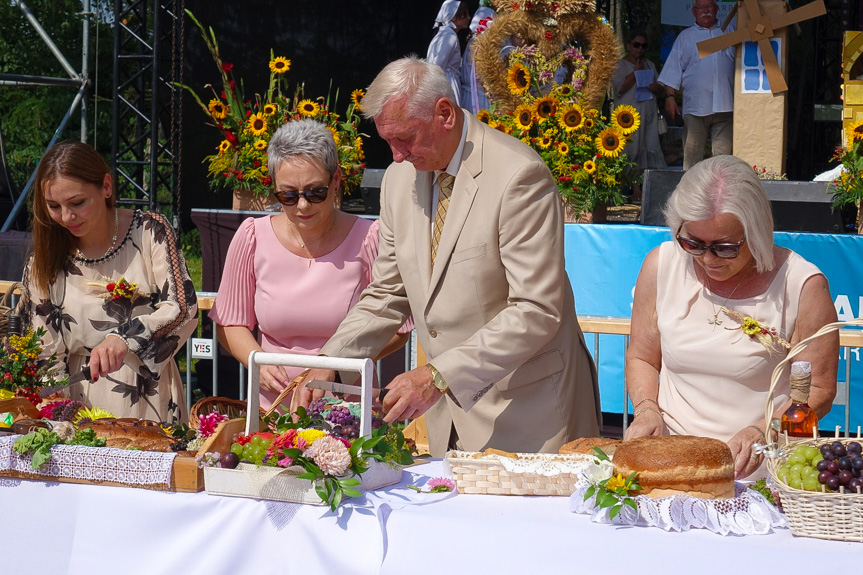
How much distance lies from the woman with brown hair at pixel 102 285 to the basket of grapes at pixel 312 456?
0.82m

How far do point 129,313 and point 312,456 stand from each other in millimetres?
1203

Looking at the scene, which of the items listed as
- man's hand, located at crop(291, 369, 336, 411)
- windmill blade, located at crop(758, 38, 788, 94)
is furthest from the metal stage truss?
man's hand, located at crop(291, 369, 336, 411)

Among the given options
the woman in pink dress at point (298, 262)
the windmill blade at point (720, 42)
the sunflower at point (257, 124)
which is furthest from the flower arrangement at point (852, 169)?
the woman in pink dress at point (298, 262)

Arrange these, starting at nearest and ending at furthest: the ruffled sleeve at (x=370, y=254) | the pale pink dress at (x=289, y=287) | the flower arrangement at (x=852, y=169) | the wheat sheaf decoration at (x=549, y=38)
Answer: the pale pink dress at (x=289, y=287), the ruffled sleeve at (x=370, y=254), the flower arrangement at (x=852, y=169), the wheat sheaf decoration at (x=549, y=38)

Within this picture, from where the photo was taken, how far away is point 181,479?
2.29 metres

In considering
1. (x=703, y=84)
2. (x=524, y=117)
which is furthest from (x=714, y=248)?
(x=703, y=84)

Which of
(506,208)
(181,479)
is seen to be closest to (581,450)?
(506,208)

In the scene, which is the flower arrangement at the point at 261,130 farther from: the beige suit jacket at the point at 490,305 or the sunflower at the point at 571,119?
the beige suit jacket at the point at 490,305

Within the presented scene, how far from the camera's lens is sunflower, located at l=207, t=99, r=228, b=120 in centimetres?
523

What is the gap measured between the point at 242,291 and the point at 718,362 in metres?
1.50

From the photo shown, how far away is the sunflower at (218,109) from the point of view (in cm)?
523

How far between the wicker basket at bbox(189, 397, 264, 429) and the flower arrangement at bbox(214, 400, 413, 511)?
0.60ft

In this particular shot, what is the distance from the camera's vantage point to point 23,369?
112 inches

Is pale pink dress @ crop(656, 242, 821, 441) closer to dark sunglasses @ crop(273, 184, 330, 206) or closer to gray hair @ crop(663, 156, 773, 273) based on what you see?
gray hair @ crop(663, 156, 773, 273)
